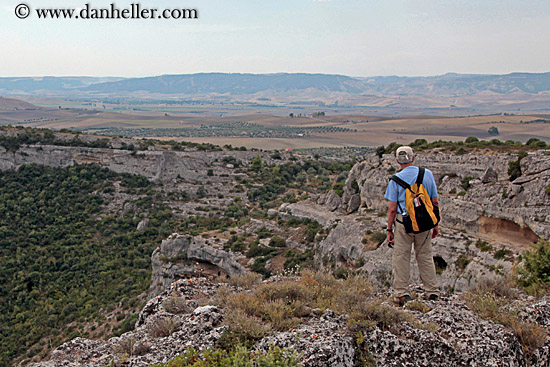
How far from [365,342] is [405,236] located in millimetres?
2441

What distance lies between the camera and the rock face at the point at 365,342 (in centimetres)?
547

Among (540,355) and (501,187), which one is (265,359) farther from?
(501,187)

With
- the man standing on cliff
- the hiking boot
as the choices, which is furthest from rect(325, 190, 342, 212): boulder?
the hiking boot

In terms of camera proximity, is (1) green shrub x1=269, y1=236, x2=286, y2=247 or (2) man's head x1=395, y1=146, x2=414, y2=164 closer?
(2) man's head x1=395, y1=146, x2=414, y2=164

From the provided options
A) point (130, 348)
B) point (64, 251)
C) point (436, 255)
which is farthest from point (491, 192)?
point (64, 251)

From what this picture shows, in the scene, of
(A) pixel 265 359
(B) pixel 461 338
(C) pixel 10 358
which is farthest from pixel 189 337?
(C) pixel 10 358

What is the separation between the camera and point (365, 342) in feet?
18.6

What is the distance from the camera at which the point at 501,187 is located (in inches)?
719

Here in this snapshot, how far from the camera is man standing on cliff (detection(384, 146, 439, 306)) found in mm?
7180

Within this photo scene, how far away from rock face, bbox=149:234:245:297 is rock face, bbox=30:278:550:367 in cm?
2047

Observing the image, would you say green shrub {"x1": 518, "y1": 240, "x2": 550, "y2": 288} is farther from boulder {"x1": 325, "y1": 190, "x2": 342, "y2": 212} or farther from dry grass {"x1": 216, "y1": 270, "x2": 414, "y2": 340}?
boulder {"x1": 325, "y1": 190, "x2": 342, "y2": 212}

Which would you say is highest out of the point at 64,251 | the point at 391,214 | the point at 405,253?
the point at 391,214

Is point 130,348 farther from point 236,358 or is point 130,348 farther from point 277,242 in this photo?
point 277,242

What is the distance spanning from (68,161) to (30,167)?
3.92 meters
